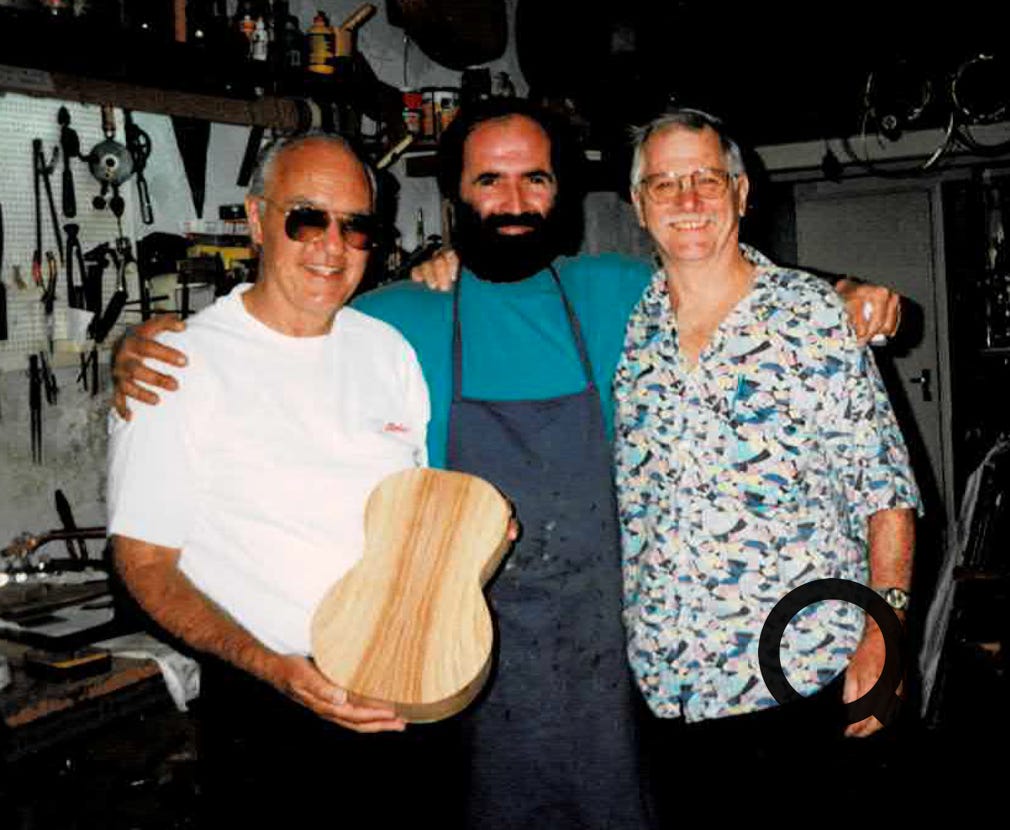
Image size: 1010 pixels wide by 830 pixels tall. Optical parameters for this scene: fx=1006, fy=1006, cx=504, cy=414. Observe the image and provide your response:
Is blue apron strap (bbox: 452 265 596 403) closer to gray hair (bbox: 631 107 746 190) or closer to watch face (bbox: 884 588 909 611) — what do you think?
gray hair (bbox: 631 107 746 190)

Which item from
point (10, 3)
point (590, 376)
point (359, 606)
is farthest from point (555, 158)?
point (10, 3)

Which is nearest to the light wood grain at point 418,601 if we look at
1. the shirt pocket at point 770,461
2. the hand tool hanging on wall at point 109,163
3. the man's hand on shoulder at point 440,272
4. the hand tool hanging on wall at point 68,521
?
the shirt pocket at point 770,461

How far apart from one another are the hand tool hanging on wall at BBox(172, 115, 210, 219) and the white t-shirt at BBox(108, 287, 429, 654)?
5.98 feet

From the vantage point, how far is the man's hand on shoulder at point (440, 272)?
8.36 feet

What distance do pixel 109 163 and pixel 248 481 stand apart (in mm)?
1903

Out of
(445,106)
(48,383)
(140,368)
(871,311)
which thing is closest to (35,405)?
(48,383)

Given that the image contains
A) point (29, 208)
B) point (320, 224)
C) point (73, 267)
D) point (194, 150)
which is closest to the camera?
point (320, 224)

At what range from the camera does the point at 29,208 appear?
3.21m

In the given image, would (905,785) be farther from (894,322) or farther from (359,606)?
(359,606)

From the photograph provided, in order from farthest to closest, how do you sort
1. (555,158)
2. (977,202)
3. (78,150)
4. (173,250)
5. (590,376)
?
(977,202) < (173,250) < (78,150) < (555,158) < (590,376)

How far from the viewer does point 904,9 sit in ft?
19.4

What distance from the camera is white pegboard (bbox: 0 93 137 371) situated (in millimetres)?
3148

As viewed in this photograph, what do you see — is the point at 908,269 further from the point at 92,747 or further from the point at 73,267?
the point at 92,747

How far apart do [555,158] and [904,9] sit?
4.32 m
